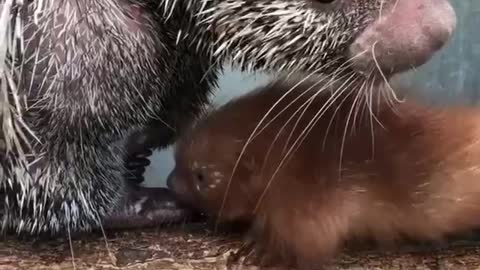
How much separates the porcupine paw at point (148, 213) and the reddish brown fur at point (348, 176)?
10 centimetres

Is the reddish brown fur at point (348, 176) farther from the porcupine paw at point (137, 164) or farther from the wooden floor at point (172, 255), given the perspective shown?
the porcupine paw at point (137, 164)

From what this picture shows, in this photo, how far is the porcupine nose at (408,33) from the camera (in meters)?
1.61

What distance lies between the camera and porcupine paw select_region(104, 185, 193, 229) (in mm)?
1882

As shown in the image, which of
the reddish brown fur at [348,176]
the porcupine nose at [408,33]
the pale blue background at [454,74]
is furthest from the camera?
the pale blue background at [454,74]

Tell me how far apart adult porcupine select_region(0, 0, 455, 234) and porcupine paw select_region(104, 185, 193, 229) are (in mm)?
31

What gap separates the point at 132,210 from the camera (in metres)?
1.93

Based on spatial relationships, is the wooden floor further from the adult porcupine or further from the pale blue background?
the pale blue background

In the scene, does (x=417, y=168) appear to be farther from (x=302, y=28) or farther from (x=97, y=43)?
(x=97, y=43)

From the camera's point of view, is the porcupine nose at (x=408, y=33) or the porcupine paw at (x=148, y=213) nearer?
the porcupine nose at (x=408, y=33)

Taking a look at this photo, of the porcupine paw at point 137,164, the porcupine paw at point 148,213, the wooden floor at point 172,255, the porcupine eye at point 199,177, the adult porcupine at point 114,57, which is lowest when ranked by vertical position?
the wooden floor at point 172,255

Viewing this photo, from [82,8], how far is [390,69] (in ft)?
1.69

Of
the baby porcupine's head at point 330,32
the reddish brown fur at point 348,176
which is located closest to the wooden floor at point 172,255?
the reddish brown fur at point 348,176

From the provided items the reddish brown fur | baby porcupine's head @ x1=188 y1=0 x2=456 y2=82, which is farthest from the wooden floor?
baby porcupine's head @ x1=188 y1=0 x2=456 y2=82

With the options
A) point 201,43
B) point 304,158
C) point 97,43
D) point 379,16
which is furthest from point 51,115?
point 379,16
